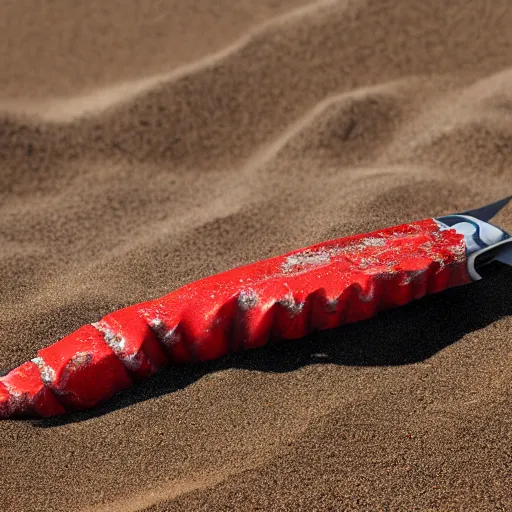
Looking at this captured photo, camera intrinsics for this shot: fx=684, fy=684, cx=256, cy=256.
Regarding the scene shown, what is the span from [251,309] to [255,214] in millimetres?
917

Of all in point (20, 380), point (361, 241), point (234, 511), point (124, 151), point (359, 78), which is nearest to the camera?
point (234, 511)

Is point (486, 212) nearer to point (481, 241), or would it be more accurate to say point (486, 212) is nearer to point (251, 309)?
point (481, 241)

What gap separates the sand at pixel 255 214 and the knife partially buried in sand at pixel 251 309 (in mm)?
75

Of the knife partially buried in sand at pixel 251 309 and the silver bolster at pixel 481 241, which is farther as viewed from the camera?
the silver bolster at pixel 481 241

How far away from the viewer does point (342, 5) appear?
393 cm

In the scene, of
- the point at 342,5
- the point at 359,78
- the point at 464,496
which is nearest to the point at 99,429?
the point at 464,496

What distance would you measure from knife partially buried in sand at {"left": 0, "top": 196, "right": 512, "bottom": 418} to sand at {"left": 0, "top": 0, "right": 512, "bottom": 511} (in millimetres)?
75

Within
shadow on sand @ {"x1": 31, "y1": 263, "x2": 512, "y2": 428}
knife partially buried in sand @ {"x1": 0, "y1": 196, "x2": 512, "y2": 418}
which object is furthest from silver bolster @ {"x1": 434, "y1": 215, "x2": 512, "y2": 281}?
shadow on sand @ {"x1": 31, "y1": 263, "x2": 512, "y2": 428}

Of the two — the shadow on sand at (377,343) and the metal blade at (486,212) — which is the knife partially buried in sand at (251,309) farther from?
the metal blade at (486,212)

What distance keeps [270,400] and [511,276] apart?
0.90m

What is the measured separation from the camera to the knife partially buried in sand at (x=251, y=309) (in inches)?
70.9

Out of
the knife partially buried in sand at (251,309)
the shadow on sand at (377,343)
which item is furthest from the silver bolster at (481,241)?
the shadow on sand at (377,343)

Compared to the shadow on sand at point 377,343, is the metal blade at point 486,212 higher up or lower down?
higher up

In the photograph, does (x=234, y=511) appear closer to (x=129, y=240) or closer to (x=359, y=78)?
(x=129, y=240)
